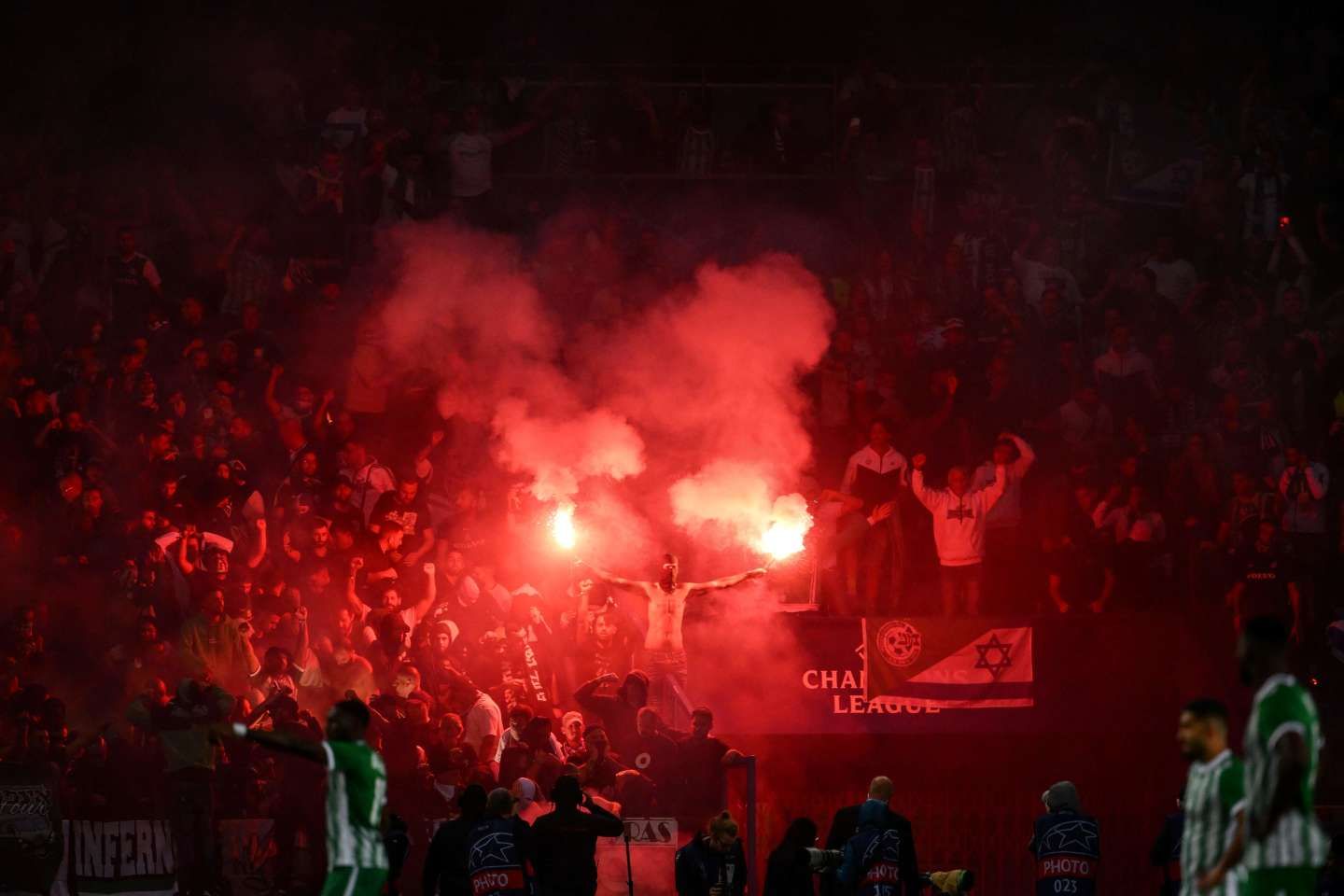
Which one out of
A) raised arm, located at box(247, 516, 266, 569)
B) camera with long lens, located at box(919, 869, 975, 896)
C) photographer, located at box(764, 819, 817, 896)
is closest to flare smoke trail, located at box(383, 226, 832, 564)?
raised arm, located at box(247, 516, 266, 569)

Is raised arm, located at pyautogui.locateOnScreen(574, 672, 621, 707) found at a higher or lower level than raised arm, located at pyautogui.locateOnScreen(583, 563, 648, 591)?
lower

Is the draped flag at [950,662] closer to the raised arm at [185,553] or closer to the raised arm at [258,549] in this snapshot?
the raised arm at [258,549]

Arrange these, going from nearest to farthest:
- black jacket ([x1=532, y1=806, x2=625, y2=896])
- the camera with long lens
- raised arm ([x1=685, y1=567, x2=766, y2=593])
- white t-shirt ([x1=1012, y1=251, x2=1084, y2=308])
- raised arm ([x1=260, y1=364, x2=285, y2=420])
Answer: the camera with long lens < black jacket ([x1=532, y1=806, x2=625, y2=896]) < raised arm ([x1=685, y1=567, x2=766, y2=593]) < raised arm ([x1=260, y1=364, x2=285, y2=420]) < white t-shirt ([x1=1012, y1=251, x2=1084, y2=308])

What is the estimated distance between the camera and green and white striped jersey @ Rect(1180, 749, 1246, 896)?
5688 mm

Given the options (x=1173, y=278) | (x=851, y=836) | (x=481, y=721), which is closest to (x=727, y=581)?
(x=481, y=721)

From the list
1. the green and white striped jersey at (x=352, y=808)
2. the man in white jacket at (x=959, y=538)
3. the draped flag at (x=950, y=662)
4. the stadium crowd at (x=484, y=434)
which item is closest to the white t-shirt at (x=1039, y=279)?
the stadium crowd at (x=484, y=434)

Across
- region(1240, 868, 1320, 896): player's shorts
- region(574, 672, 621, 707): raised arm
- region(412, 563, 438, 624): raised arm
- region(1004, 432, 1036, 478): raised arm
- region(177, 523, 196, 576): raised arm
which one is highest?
region(1004, 432, 1036, 478): raised arm

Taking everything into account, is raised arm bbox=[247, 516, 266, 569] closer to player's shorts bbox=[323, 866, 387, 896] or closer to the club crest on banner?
the club crest on banner

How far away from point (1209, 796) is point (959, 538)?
9409mm

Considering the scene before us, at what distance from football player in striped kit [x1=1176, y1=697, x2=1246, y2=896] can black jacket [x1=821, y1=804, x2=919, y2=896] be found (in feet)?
10.6

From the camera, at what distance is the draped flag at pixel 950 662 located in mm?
14156

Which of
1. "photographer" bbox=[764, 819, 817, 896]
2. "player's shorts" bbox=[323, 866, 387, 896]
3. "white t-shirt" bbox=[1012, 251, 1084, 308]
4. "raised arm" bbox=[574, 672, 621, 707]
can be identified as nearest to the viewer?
"player's shorts" bbox=[323, 866, 387, 896]

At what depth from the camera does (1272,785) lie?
5367 millimetres

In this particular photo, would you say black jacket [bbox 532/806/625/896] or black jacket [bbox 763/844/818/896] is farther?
black jacket [bbox 532/806/625/896]
